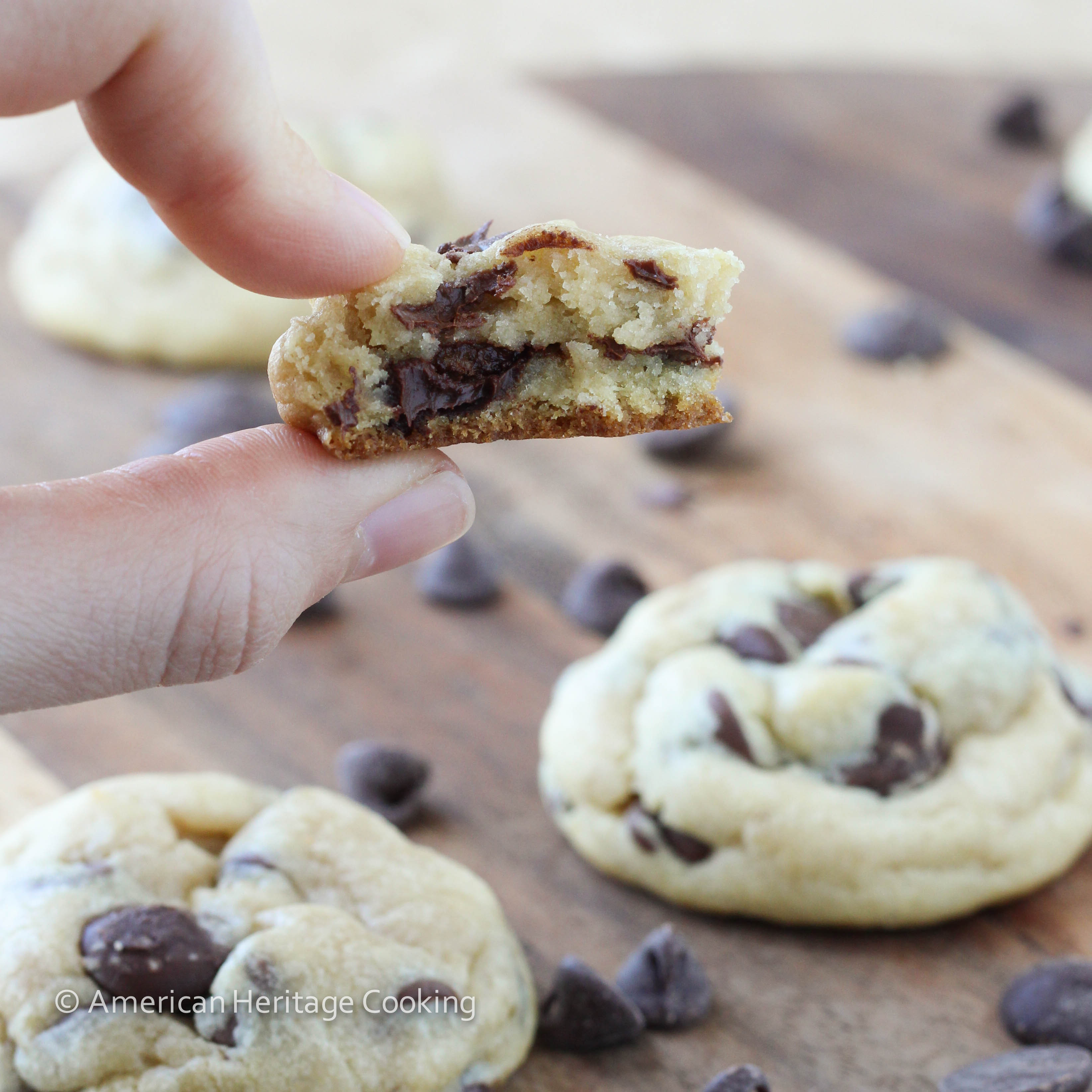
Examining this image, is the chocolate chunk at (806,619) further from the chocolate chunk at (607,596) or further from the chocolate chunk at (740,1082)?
the chocolate chunk at (740,1082)

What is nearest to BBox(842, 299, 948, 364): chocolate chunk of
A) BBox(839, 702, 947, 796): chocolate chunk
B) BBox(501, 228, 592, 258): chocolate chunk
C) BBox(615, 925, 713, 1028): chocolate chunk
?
BBox(839, 702, 947, 796): chocolate chunk

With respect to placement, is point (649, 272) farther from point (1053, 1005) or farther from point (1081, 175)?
point (1081, 175)

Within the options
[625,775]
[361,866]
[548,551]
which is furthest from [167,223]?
[548,551]

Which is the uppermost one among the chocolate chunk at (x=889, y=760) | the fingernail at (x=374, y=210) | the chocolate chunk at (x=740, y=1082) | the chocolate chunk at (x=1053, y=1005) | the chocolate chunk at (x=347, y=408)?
the fingernail at (x=374, y=210)

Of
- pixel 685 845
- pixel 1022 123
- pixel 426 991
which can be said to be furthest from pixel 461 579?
pixel 1022 123

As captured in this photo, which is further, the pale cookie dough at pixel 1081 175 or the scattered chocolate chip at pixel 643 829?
the pale cookie dough at pixel 1081 175

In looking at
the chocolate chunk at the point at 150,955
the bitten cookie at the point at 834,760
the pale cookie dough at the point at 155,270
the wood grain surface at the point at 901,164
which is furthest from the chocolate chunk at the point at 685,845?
the wood grain surface at the point at 901,164

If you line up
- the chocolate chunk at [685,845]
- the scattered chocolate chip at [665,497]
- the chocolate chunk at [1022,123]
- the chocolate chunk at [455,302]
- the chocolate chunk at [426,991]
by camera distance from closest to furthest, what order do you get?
the chocolate chunk at [455,302]
the chocolate chunk at [426,991]
the chocolate chunk at [685,845]
the scattered chocolate chip at [665,497]
the chocolate chunk at [1022,123]
